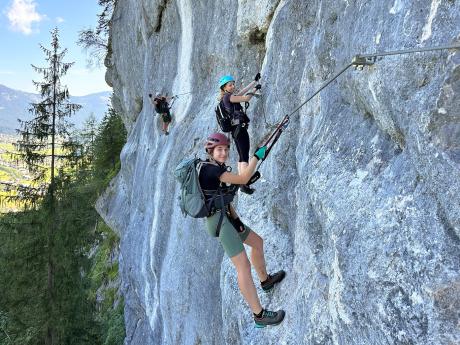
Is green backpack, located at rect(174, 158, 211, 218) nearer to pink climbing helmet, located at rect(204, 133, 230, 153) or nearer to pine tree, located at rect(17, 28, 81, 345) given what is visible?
pink climbing helmet, located at rect(204, 133, 230, 153)

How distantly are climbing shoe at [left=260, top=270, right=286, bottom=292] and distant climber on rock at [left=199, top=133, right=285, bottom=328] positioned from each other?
1.73ft

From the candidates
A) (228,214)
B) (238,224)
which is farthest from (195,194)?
(238,224)

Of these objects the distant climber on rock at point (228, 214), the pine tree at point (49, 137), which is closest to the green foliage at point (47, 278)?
the pine tree at point (49, 137)

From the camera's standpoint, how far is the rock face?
369 centimetres

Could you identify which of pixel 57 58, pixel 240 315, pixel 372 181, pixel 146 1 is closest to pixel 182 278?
pixel 240 315

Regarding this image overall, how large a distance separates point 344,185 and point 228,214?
1.76 metres

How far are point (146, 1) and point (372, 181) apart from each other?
1812cm

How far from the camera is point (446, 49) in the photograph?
370 centimetres

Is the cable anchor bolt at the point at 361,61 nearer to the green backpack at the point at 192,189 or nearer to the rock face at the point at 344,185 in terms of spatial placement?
the rock face at the point at 344,185

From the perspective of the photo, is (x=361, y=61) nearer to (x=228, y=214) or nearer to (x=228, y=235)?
(x=228, y=214)

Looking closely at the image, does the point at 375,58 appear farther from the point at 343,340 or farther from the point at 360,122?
the point at 343,340

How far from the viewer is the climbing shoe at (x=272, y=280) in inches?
255

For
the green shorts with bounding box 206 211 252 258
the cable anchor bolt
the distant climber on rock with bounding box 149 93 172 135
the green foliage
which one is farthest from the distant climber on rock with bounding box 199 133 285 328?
the green foliage

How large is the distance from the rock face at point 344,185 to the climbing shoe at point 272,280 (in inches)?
6.1
